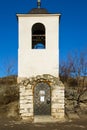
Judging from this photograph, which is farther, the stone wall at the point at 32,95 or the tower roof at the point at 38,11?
the tower roof at the point at 38,11

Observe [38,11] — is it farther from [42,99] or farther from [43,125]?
[43,125]

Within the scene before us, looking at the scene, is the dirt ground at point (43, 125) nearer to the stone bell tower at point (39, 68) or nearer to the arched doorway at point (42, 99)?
the stone bell tower at point (39, 68)

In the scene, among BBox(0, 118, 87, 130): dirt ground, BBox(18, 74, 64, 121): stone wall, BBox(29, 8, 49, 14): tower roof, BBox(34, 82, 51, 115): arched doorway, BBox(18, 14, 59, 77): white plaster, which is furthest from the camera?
BBox(29, 8, 49, 14): tower roof

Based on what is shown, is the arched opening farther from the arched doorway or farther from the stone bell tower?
the arched doorway

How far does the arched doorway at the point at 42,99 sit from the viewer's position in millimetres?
12430

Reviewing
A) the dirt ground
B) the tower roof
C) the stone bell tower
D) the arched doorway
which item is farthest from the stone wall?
the tower roof

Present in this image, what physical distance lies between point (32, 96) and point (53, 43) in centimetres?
337

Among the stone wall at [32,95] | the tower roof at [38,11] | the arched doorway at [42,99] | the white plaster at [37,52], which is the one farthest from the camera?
the tower roof at [38,11]

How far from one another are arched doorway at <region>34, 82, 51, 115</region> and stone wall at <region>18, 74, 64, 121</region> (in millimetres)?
289

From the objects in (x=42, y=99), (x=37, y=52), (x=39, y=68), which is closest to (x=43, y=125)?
(x=42, y=99)

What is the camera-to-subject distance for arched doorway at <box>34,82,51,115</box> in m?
12.4

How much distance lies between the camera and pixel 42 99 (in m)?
12.6

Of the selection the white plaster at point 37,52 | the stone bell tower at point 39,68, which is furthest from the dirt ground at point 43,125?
the white plaster at point 37,52

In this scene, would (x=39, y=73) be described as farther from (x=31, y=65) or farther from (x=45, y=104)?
(x=45, y=104)
